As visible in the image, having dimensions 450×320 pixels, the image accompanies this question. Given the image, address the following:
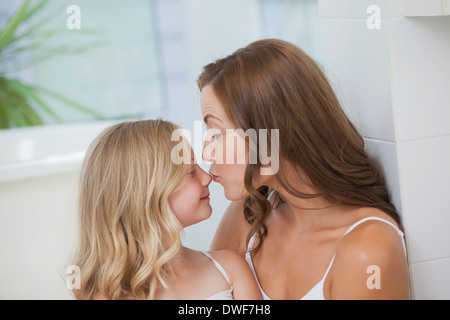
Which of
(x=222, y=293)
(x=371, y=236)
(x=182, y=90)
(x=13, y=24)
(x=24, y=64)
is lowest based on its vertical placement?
(x=222, y=293)

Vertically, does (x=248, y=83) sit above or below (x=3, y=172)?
above

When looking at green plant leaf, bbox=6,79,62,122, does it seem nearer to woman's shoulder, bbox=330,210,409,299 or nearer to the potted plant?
the potted plant

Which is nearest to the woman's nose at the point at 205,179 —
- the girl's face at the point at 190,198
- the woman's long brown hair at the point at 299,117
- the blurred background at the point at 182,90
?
the girl's face at the point at 190,198

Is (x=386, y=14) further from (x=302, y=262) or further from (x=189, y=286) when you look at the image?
(x=189, y=286)

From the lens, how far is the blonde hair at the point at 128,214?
1374mm

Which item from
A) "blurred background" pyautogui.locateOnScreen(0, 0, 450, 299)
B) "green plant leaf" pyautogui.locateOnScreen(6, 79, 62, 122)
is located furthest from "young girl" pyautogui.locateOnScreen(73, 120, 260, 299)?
"green plant leaf" pyautogui.locateOnScreen(6, 79, 62, 122)

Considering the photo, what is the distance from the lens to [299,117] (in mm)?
1330

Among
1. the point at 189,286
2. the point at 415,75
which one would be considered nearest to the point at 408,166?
the point at 415,75

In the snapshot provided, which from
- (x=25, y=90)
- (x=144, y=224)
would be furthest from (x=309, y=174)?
(x=25, y=90)

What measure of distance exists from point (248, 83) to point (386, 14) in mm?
320

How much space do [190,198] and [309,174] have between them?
28cm

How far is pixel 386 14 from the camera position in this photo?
1.30 meters

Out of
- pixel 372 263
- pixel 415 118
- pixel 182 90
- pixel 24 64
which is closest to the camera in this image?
pixel 372 263

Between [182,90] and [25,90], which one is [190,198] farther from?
[182,90]
